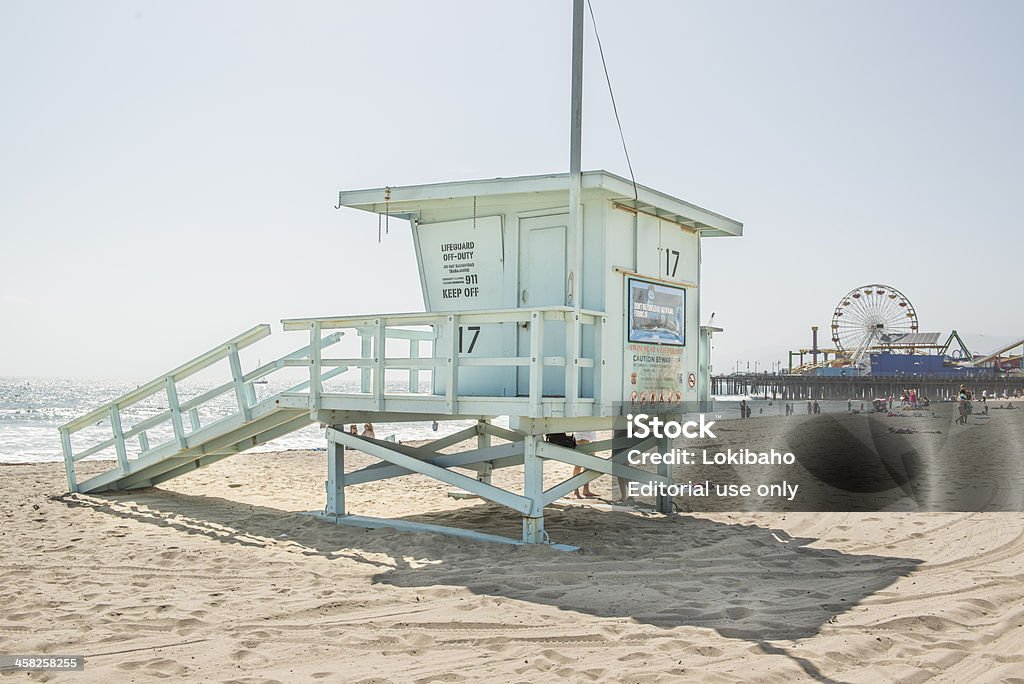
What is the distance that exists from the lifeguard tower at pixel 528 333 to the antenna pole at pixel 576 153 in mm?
26

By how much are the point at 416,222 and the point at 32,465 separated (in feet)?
35.0

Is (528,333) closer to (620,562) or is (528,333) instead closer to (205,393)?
(620,562)

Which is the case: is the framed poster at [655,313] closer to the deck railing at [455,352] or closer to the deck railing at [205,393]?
the deck railing at [455,352]

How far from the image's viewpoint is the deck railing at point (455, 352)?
851cm

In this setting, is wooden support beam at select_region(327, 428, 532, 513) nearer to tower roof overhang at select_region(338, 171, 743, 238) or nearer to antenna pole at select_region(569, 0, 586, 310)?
antenna pole at select_region(569, 0, 586, 310)

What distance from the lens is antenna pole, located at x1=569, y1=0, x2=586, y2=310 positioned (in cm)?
877

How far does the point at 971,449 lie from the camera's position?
18938mm

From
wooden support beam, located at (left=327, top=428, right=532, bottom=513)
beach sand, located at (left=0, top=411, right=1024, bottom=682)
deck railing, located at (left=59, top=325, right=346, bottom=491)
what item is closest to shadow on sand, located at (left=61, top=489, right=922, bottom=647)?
beach sand, located at (left=0, top=411, right=1024, bottom=682)

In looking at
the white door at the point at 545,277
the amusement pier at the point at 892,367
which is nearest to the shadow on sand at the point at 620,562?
the white door at the point at 545,277

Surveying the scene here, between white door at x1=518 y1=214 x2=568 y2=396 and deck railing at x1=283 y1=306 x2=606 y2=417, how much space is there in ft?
0.33

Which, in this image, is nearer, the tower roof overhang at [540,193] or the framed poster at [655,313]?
the tower roof overhang at [540,193]

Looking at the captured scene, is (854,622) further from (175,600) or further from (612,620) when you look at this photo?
(175,600)

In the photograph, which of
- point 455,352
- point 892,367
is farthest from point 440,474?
point 892,367

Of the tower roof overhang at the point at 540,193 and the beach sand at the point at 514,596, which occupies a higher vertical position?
the tower roof overhang at the point at 540,193
